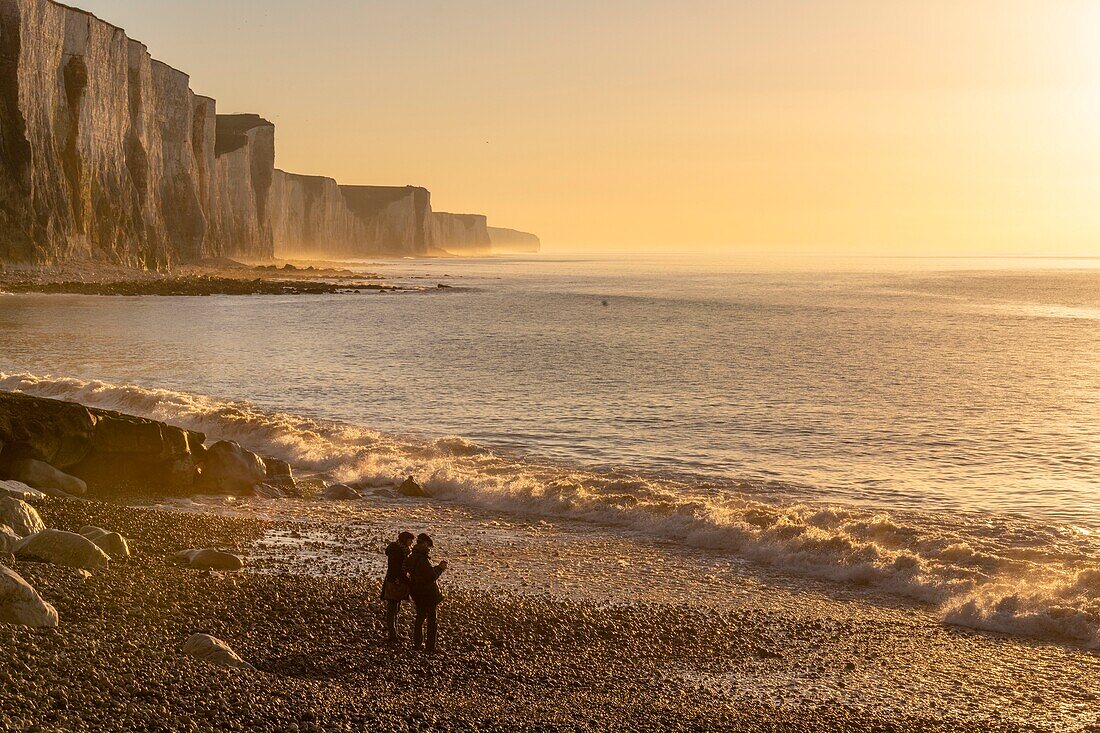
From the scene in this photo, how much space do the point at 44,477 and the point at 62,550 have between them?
669 centimetres

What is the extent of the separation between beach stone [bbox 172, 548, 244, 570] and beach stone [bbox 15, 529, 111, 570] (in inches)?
46.3

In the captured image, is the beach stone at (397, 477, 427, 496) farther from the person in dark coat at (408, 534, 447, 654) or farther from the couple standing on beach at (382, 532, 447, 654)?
the person in dark coat at (408, 534, 447, 654)

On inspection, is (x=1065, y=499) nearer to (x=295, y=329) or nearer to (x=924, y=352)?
(x=924, y=352)

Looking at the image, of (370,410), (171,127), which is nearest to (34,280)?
(171,127)

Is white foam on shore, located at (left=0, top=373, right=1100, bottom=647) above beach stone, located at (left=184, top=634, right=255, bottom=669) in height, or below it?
below

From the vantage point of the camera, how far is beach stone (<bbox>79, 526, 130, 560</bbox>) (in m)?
14.0

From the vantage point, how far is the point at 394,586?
11.9 m

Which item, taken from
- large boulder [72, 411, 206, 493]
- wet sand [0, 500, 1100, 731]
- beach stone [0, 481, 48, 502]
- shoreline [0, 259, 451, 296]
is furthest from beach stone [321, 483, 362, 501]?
shoreline [0, 259, 451, 296]

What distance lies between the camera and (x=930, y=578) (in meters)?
15.8

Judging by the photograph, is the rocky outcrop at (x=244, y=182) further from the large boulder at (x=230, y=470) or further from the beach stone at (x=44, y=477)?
the beach stone at (x=44, y=477)

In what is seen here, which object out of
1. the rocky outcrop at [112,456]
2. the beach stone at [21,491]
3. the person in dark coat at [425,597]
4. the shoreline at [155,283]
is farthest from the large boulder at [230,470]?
the shoreline at [155,283]

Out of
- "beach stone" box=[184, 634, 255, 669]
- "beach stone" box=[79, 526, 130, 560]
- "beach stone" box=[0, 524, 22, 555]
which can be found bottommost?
"beach stone" box=[184, 634, 255, 669]

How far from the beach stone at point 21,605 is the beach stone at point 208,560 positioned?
3466mm

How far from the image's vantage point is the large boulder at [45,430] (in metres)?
19.4
